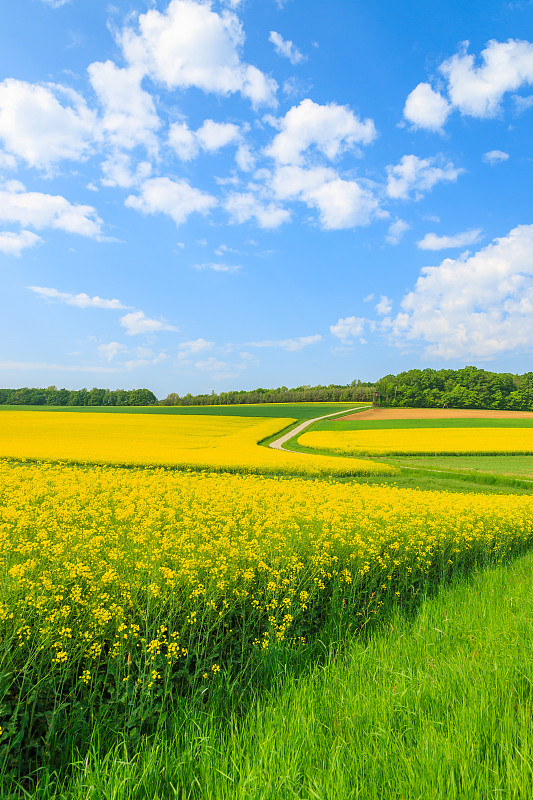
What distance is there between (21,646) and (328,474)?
20.1 metres

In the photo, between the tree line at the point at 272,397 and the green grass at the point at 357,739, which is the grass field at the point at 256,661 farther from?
the tree line at the point at 272,397

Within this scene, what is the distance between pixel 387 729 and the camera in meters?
2.59

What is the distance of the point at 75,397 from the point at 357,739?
125 meters

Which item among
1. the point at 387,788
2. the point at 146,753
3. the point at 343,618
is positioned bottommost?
the point at 343,618

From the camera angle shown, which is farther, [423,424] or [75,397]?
[75,397]

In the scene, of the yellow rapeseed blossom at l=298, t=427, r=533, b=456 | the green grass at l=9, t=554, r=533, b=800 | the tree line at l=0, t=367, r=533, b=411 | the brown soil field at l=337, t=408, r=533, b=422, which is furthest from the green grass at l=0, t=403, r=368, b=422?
the green grass at l=9, t=554, r=533, b=800

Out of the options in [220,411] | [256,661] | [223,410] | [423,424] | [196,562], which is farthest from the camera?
[223,410]

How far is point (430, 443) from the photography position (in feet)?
126

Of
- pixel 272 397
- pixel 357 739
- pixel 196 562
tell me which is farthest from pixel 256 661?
pixel 272 397

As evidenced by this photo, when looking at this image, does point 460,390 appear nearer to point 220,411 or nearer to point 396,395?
point 396,395

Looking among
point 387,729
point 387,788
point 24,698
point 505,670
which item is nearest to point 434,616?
point 505,670

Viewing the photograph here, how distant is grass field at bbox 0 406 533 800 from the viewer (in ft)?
7.61

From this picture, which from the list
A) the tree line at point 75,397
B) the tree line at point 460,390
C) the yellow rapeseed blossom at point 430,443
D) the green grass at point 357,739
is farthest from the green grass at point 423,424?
the tree line at point 75,397

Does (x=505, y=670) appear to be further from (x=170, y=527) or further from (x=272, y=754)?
(x=170, y=527)
